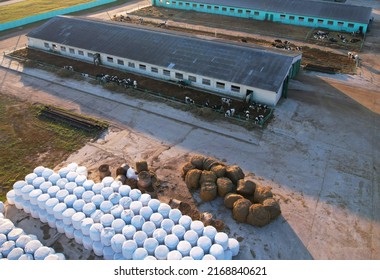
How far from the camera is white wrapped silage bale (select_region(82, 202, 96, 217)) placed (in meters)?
22.4

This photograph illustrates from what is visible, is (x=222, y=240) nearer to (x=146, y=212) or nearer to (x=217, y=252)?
(x=217, y=252)

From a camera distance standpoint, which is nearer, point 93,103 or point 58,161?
point 58,161

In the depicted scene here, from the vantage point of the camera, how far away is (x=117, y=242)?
20062mm

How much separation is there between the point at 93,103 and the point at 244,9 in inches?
1744

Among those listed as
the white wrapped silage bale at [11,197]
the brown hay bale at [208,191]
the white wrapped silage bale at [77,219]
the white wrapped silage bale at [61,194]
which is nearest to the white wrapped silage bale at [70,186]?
the white wrapped silage bale at [61,194]

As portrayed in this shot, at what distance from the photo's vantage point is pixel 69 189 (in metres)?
24.3

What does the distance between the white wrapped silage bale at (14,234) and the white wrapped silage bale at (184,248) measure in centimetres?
1070

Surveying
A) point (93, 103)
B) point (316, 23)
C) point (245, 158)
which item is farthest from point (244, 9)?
point (245, 158)

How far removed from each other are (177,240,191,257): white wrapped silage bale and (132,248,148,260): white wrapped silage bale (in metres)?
2.10

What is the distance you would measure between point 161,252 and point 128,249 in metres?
2.07

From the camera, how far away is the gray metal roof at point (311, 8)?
60.4 meters

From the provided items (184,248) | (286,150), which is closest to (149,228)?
(184,248)

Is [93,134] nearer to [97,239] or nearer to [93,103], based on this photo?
[93,103]

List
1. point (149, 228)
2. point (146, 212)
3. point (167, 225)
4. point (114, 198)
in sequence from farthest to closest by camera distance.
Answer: point (114, 198) → point (146, 212) → point (167, 225) → point (149, 228)
